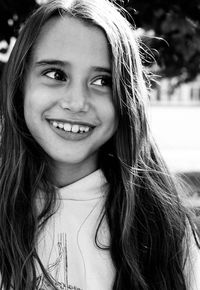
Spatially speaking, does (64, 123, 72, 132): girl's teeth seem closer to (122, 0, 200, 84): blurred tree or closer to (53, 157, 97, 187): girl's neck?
(53, 157, 97, 187): girl's neck

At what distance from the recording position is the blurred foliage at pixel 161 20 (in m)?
3.31

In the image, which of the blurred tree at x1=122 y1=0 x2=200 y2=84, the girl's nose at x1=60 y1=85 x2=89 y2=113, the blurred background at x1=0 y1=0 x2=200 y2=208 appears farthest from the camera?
the blurred tree at x1=122 y1=0 x2=200 y2=84

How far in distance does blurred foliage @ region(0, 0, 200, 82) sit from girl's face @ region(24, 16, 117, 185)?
886 mm

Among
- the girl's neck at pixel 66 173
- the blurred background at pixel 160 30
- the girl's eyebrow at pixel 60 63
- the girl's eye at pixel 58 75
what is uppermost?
the blurred background at pixel 160 30

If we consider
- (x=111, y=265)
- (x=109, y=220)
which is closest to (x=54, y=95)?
(x=109, y=220)

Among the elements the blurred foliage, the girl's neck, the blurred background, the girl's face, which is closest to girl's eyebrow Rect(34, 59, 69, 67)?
the girl's face

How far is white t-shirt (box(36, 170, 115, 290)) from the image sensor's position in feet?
6.82

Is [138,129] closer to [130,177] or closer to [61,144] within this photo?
[130,177]

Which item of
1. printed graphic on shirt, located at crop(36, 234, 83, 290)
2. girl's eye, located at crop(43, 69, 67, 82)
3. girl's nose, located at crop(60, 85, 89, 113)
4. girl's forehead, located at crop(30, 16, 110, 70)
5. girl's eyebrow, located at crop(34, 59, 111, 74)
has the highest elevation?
girl's forehead, located at crop(30, 16, 110, 70)

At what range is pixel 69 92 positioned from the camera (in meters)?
2.07

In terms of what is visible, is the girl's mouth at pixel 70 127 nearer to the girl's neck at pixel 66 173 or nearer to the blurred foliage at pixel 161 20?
the girl's neck at pixel 66 173

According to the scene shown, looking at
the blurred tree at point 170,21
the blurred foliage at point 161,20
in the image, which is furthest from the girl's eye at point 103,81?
the blurred tree at point 170,21

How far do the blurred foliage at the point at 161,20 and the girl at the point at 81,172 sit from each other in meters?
0.87

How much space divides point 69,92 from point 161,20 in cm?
173
